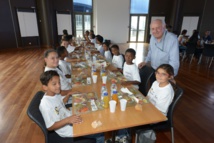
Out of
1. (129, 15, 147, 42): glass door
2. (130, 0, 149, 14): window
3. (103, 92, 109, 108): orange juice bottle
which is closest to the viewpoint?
(103, 92, 109, 108): orange juice bottle

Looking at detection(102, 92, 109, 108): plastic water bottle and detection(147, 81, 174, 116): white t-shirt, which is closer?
detection(102, 92, 109, 108): plastic water bottle

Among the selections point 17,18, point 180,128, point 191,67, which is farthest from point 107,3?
point 180,128

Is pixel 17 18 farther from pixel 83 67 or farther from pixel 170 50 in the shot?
pixel 170 50

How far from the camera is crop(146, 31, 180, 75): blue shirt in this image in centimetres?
222

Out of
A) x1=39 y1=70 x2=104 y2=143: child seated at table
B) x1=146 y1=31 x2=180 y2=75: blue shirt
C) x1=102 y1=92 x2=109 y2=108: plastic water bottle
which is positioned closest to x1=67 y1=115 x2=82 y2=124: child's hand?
x1=39 y1=70 x2=104 y2=143: child seated at table

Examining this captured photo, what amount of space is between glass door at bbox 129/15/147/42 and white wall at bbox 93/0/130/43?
519 mm

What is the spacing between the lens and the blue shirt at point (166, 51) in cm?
222

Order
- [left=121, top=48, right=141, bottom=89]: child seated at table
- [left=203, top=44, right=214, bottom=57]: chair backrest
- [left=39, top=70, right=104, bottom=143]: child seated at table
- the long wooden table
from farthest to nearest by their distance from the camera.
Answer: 1. [left=203, top=44, right=214, bottom=57]: chair backrest
2. [left=121, top=48, right=141, bottom=89]: child seated at table
3. [left=39, top=70, right=104, bottom=143]: child seated at table
4. the long wooden table

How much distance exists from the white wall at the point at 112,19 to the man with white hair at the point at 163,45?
924 cm

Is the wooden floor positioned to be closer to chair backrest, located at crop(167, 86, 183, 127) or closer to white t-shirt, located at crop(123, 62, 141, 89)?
chair backrest, located at crop(167, 86, 183, 127)

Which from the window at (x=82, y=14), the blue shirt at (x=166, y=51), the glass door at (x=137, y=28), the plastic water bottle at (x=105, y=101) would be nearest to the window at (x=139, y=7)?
the glass door at (x=137, y=28)

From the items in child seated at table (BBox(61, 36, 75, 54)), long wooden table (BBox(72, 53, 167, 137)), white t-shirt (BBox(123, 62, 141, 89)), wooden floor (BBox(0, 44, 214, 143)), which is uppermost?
child seated at table (BBox(61, 36, 75, 54))

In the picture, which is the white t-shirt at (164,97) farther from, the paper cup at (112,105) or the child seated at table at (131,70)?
the paper cup at (112,105)

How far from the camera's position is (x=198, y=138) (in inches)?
91.4
